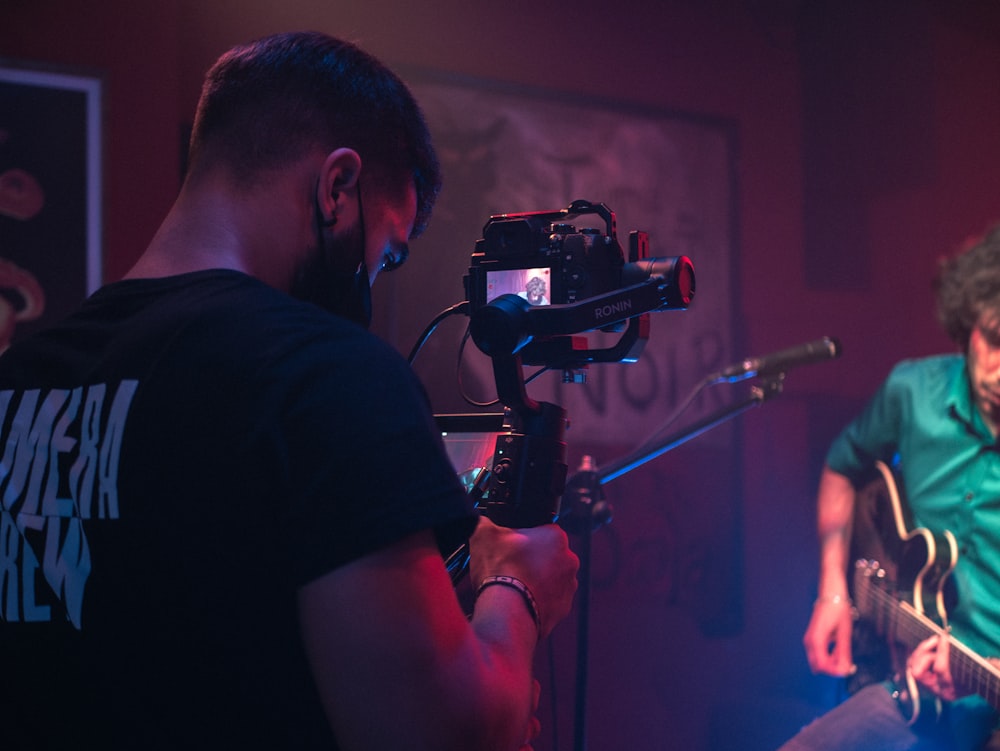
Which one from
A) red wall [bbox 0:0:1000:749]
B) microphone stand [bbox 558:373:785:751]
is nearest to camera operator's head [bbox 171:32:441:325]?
microphone stand [bbox 558:373:785:751]

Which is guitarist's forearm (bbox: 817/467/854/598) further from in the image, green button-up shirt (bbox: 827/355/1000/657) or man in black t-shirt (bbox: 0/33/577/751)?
man in black t-shirt (bbox: 0/33/577/751)

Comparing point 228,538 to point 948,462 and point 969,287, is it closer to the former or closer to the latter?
point 948,462

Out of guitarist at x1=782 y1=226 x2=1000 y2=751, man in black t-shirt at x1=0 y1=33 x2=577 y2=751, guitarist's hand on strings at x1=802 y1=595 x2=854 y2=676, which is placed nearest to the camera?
man in black t-shirt at x1=0 y1=33 x2=577 y2=751

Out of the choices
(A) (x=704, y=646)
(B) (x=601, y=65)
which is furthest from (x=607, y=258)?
(A) (x=704, y=646)

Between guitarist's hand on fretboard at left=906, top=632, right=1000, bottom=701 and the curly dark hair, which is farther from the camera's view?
the curly dark hair

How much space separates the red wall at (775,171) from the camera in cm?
292

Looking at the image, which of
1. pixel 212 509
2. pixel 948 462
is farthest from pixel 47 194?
pixel 948 462

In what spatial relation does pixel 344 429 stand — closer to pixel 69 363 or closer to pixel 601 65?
pixel 69 363

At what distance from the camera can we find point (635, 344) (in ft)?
4.05

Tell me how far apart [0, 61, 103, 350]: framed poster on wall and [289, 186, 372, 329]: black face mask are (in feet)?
4.88

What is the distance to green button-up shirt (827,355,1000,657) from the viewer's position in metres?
2.51

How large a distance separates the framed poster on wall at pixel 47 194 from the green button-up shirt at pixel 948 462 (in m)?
2.52

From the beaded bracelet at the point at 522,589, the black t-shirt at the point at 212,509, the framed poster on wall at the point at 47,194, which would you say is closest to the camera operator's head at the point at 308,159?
the black t-shirt at the point at 212,509

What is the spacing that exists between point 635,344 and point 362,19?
1.95 meters
